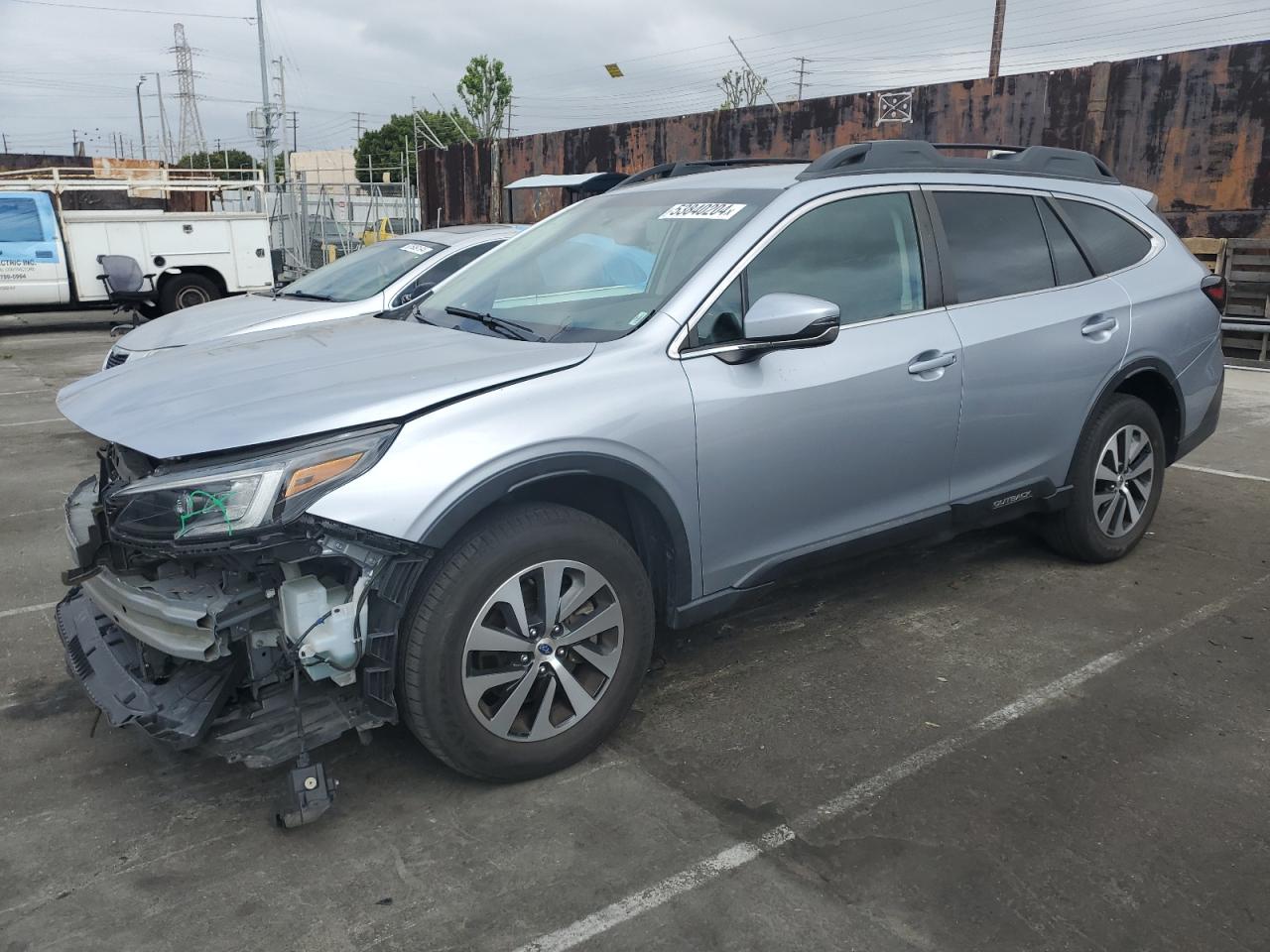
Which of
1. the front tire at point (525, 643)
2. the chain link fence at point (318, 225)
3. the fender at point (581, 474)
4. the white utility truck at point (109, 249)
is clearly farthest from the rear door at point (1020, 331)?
the chain link fence at point (318, 225)

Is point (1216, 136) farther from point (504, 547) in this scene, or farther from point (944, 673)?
point (504, 547)

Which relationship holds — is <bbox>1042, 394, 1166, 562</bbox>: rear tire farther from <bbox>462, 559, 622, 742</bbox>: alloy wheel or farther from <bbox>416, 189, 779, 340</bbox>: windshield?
<bbox>462, 559, 622, 742</bbox>: alloy wheel

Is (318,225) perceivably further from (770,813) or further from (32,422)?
(770,813)

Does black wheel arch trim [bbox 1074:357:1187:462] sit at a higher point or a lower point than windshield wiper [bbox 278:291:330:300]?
lower

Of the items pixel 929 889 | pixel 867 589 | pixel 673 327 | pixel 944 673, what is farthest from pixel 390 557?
pixel 867 589

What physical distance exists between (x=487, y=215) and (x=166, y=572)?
18343mm

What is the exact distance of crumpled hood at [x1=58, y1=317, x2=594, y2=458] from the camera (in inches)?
106

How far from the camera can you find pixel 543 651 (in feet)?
9.64

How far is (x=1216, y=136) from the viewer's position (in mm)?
11234

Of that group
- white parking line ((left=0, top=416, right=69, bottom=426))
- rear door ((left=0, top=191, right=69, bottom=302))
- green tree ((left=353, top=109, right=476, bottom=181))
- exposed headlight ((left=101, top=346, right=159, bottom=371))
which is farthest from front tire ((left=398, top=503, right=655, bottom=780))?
green tree ((left=353, top=109, right=476, bottom=181))

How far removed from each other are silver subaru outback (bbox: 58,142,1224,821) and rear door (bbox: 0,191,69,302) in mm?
13703

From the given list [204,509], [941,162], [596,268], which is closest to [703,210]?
[596,268]

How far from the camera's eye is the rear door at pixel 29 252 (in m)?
14.9

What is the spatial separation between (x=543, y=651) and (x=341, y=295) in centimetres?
531
